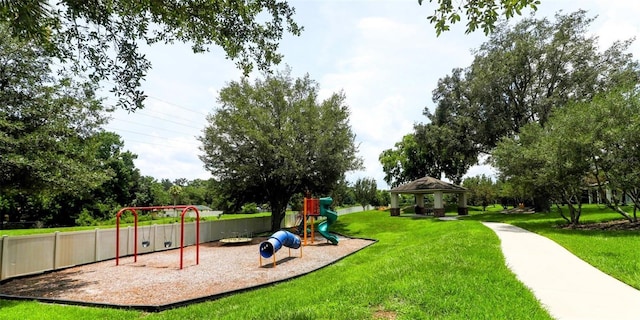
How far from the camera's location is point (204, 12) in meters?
5.12

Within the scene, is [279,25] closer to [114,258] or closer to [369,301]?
[369,301]

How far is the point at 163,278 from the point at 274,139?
11913 millimetres

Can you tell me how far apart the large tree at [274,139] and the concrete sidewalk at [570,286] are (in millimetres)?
12826

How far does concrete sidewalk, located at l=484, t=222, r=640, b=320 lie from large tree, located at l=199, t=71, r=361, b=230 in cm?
1283

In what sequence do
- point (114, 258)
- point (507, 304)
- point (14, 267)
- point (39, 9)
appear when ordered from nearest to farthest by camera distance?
point (39, 9) < point (507, 304) < point (14, 267) < point (114, 258)

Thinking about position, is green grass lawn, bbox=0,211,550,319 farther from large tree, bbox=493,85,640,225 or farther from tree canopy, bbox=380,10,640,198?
tree canopy, bbox=380,10,640,198

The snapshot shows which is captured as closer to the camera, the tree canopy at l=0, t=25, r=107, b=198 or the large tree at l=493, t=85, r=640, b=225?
the tree canopy at l=0, t=25, r=107, b=198

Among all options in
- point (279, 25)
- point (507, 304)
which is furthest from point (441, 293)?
point (279, 25)

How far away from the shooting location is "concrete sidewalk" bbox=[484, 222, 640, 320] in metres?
4.87

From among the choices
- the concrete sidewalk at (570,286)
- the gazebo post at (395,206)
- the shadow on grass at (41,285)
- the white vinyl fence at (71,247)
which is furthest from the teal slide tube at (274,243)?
the gazebo post at (395,206)

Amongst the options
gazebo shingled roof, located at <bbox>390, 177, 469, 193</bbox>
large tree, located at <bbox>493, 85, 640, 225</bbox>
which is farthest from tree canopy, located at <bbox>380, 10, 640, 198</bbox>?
large tree, located at <bbox>493, 85, 640, 225</bbox>

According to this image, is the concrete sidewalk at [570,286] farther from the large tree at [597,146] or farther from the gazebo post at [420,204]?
the gazebo post at [420,204]

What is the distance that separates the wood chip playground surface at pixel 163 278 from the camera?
26.4ft

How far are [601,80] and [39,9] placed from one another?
31405 millimetres
